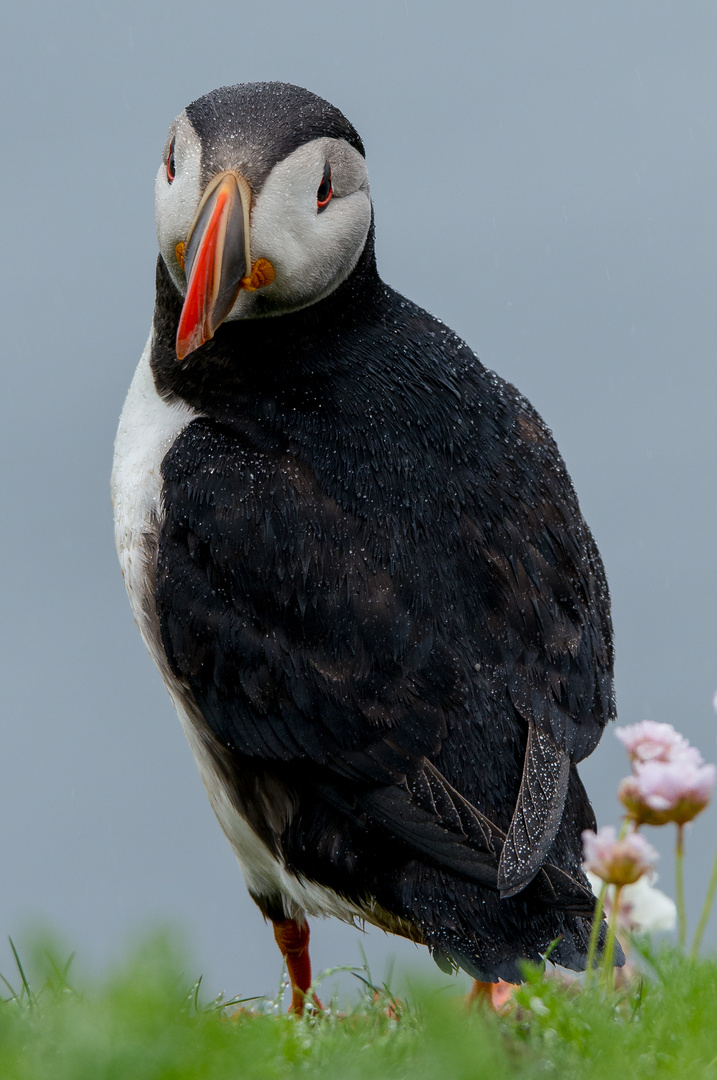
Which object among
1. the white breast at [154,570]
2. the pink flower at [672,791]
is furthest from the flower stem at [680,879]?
the white breast at [154,570]

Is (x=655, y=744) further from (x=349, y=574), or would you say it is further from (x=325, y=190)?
(x=325, y=190)

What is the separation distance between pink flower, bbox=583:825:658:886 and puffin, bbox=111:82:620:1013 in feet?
3.52

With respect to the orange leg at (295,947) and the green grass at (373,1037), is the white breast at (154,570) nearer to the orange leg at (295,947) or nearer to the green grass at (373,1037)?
the orange leg at (295,947)

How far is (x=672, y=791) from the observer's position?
224cm

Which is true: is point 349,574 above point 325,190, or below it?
below

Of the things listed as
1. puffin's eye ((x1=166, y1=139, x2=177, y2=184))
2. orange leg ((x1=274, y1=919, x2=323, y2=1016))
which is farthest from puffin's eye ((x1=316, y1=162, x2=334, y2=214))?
orange leg ((x1=274, y1=919, x2=323, y2=1016))

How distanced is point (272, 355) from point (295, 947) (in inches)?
76.9

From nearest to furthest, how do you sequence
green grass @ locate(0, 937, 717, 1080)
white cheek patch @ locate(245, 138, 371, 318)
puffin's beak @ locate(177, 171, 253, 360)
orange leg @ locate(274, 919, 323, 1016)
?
1. green grass @ locate(0, 937, 717, 1080)
2. puffin's beak @ locate(177, 171, 253, 360)
3. white cheek patch @ locate(245, 138, 371, 318)
4. orange leg @ locate(274, 919, 323, 1016)

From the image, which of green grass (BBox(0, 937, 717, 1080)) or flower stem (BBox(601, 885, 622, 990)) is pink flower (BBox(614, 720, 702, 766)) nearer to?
flower stem (BBox(601, 885, 622, 990))

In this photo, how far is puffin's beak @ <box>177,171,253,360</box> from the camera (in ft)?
11.2

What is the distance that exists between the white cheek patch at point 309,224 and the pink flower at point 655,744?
5.79 ft

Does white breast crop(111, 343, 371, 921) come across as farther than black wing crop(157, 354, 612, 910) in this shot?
Yes

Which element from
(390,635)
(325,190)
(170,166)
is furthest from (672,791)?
(170,166)

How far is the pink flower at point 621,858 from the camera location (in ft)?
7.31
